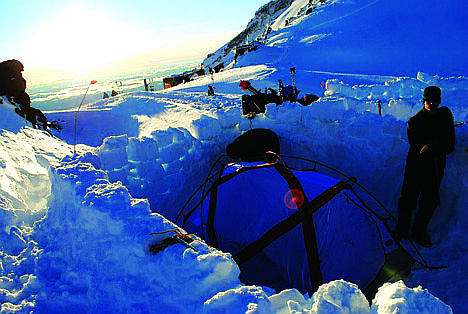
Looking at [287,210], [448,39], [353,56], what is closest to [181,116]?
[287,210]

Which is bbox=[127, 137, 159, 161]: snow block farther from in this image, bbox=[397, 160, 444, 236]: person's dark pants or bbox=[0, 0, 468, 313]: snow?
bbox=[397, 160, 444, 236]: person's dark pants

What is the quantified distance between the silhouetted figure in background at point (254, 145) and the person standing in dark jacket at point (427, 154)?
2092mm

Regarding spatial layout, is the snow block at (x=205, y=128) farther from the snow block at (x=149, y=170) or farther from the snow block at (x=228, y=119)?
the snow block at (x=149, y=170)

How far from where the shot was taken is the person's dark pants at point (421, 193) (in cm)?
361

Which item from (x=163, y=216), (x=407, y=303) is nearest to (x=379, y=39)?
(x=163, y=216)

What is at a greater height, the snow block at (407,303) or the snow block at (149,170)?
the snow block at (407,303)

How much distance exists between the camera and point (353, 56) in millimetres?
25219

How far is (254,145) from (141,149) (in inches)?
73.7

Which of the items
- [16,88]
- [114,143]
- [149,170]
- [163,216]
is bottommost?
[163,216]

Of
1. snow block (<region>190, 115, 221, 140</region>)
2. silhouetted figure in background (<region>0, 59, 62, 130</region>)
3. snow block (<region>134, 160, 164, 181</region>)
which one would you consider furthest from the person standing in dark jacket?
silhouetted figure in background (<region>0, 59, 62, 130</region>)

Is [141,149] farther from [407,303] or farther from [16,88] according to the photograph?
[16,88]

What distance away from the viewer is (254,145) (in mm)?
5281

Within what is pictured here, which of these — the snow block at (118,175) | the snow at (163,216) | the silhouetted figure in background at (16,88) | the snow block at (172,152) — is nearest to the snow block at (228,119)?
the snow at (163,216)

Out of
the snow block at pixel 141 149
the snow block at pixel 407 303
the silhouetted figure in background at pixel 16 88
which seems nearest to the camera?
the snow block at pixel 407 303
